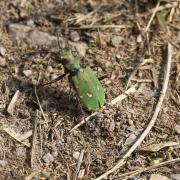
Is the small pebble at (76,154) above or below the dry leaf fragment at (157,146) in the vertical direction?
above

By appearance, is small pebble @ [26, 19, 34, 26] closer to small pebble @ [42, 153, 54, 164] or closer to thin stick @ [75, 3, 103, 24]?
thin stick @ [75, 3, 103, 24]

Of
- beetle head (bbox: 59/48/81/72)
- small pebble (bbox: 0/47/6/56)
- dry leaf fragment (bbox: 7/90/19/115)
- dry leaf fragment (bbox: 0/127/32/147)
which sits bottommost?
dry leaf fragment (bbox: 0/127/32/147)

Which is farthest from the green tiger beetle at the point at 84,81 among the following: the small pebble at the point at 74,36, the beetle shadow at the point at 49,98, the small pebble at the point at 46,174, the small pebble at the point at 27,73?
the small pebble at the point at 46,174

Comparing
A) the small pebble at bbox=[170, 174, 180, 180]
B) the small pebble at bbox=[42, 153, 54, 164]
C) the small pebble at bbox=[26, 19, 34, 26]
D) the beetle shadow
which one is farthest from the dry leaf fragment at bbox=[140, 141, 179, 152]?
the small pebble at bbox=[26, 19, 34, 26]

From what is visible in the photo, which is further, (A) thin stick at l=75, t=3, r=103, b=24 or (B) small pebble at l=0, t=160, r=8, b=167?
(A) thin stick at l=75, t=3, r=103, b=24

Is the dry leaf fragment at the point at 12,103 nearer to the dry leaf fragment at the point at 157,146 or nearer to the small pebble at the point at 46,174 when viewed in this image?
the small pebble at the point at 46,174

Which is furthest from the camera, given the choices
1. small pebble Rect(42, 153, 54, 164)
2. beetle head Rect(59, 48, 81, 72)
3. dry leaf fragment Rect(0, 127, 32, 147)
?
beetle head Rect(59, 48, 81, 72)
